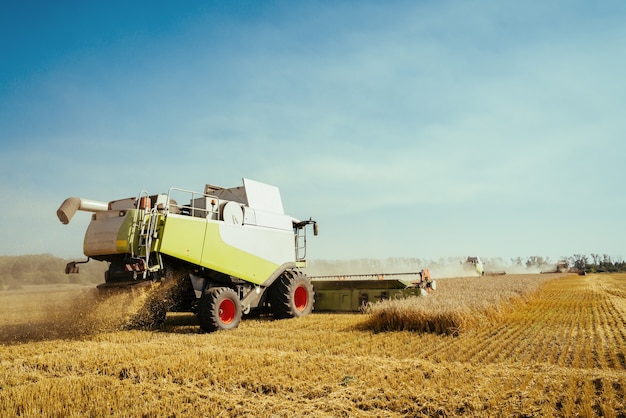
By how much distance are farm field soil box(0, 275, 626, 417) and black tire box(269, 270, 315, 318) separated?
6.73 feet

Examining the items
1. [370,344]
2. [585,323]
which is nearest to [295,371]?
[370,344]

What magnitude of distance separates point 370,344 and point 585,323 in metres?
5.52

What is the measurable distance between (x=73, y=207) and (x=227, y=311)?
3709 millimetres

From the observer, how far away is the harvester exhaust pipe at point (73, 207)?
28.2 feet

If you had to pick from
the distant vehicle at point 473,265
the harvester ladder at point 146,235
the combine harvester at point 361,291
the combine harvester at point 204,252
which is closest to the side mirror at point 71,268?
the combine harvester at point 204,252

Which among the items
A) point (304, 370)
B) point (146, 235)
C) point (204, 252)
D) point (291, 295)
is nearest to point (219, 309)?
point (204, 252)

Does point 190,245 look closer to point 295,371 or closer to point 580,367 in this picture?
point 295,371

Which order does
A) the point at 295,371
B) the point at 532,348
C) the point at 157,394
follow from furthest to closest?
the point at 532,348
the point at 295,371
the point at 157,394

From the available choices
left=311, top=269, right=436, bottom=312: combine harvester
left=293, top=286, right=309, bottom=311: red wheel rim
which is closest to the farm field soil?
left=293, top=286, right=309, bottom=311: red wheel rim

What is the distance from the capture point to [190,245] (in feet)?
30.2

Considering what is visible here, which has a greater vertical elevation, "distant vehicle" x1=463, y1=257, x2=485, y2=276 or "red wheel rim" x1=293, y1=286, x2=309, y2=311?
"distant vehicle" x1=463, y1=257, x2=485, y2=276

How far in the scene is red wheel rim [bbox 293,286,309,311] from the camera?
1217cm

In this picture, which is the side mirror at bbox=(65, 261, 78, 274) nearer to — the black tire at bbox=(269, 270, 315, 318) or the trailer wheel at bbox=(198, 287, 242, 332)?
the trailer wheel at bbox=(198, 287, 242, 332)

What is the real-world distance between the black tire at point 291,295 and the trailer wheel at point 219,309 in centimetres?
175
